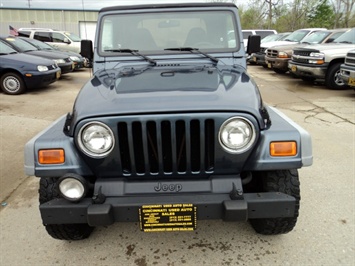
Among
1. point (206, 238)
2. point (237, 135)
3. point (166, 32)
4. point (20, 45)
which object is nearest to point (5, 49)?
point (20, 45)

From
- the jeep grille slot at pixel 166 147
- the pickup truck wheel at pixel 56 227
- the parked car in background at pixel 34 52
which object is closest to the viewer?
the jeep grille slot at pixel 166 147

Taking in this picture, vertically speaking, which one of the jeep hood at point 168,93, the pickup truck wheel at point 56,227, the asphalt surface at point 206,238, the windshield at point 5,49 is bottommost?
the asphalt surface at point 206,238

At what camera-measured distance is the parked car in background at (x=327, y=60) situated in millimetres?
9250

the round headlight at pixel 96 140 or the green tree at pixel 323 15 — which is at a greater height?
the green tree at pixel 323 15

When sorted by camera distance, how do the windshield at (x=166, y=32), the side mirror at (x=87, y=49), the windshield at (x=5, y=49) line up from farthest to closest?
the windshield at (x=5, y=49) → the side mirror at (x=87, y=49) → the windshield at (x=166, y=32)

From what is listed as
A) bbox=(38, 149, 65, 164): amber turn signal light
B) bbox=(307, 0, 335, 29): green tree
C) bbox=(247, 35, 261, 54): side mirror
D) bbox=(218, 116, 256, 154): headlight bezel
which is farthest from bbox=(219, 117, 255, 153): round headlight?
bbox=(307, 0, 335, 29): green tree

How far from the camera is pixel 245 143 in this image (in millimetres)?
2102

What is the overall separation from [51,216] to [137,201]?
600 millimetres

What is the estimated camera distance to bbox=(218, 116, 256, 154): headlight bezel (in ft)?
6.75

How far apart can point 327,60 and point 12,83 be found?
9.08 meters

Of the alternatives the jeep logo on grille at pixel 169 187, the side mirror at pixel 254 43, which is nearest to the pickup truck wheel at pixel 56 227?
the jeep logo on grille at pixel 169 187

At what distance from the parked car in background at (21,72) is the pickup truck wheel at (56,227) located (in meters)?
7.27

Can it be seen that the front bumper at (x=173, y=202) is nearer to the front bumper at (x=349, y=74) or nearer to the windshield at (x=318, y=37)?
the front bumper at (x=349, y=74)

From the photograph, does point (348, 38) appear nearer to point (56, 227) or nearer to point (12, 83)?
point (12, 83)
